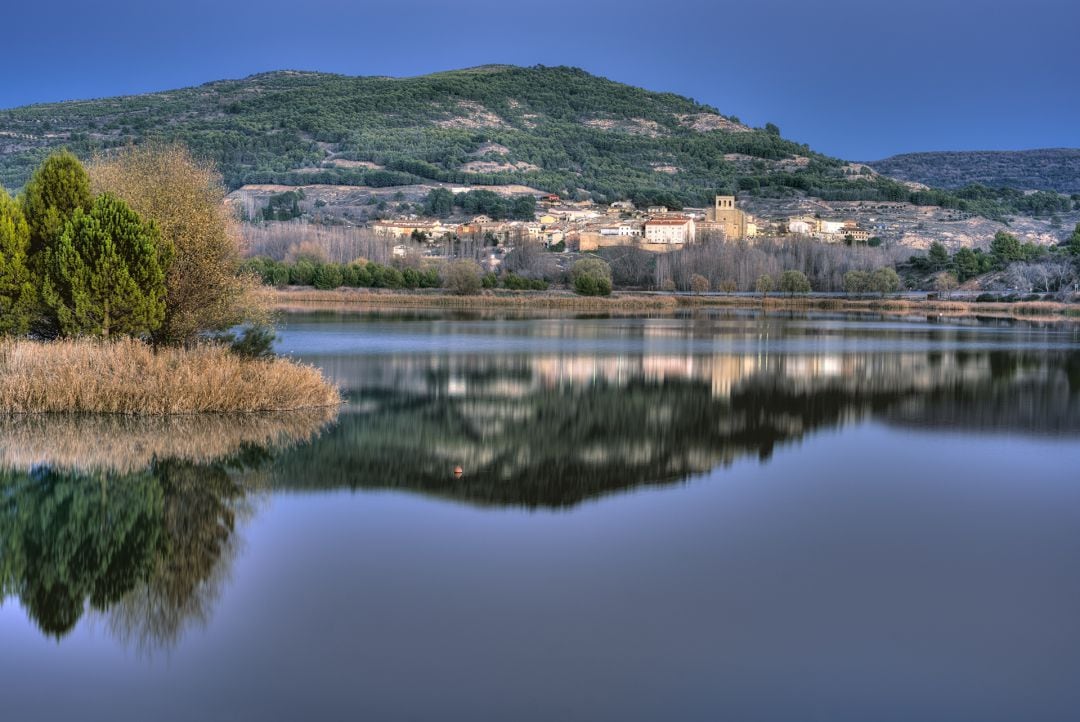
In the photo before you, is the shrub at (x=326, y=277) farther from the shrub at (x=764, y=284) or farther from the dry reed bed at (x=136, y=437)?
the dry reed bed at (x=136, y=437)

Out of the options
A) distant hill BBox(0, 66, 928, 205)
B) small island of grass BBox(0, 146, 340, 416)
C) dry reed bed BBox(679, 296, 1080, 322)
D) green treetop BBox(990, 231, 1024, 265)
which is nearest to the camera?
small island of grass BBox(0, 146, 340, 416)

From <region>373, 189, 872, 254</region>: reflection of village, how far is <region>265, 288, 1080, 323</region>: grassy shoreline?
2115 centimetres

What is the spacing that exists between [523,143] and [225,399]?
146m

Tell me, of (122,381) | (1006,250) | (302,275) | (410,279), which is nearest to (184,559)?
(122,381)

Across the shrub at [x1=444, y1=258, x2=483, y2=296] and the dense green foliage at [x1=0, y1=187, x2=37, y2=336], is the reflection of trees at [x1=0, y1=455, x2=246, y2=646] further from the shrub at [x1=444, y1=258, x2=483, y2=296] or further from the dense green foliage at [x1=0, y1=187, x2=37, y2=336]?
the shrub at [x1=444, y1=258, x2=483, y2=296]

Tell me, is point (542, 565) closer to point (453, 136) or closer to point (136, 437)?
point (136, 437)

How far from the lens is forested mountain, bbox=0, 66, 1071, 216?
126188 mm

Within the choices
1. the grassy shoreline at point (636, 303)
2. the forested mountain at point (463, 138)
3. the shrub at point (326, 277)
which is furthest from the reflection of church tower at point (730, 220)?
the shrub at point (326, 277)

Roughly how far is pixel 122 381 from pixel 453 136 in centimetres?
13984

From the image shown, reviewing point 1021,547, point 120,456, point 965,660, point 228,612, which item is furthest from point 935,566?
point 120,456

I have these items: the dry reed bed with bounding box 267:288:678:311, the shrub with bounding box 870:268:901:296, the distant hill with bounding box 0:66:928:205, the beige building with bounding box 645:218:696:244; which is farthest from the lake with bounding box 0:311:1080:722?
the distant hill with bounding box 0:66:928:205

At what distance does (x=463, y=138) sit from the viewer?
14725 centimetres

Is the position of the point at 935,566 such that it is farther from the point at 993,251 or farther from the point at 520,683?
the point at 993,251

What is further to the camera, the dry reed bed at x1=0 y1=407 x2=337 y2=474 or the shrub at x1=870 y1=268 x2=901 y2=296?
the shrub at x1=870 y1=268 x2=901 y2=296
